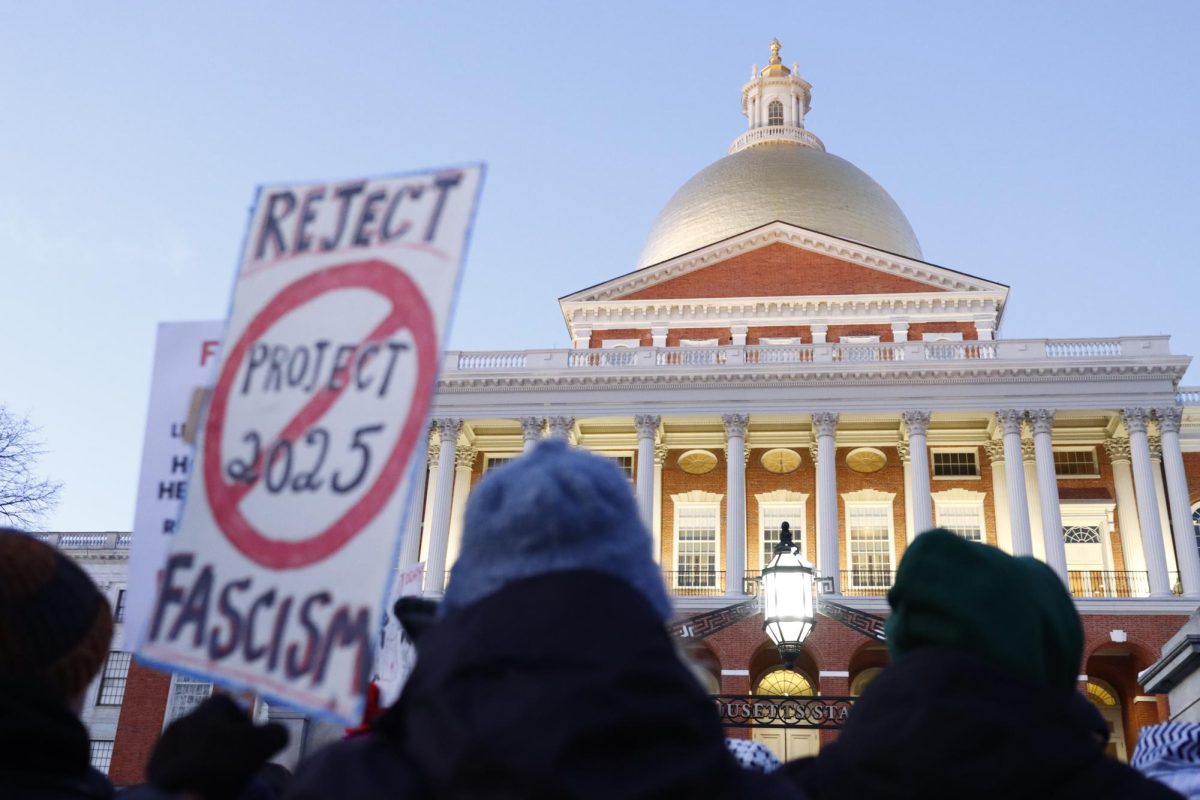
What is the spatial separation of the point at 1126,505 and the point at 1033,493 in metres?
2.97

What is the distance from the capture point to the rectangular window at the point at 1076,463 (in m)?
38.8

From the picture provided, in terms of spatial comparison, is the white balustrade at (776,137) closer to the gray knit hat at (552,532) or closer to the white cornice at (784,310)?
the white cornice at (784,310)

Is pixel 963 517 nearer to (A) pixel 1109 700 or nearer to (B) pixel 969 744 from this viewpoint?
(A) pixel 1109 700

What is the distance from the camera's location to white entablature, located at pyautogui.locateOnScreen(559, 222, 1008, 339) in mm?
41375

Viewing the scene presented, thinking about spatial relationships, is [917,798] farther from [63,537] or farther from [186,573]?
[63,537]

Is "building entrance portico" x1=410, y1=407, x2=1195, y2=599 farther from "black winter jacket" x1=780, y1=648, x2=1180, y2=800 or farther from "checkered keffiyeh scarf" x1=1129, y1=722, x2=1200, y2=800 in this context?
"black winter jacket" x1=780, y1=648, x2=1180, y2=800

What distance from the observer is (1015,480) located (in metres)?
36.0

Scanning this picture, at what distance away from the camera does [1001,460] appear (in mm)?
38312

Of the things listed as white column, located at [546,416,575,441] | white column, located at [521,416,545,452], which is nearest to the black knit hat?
white column, located at [546,416,575,441]

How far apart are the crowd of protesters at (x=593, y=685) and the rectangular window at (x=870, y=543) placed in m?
35.7

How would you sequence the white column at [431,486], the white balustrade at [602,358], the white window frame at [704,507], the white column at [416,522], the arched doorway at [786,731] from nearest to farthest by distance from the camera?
the arched doorway at [786,731], the white column at [416,522], the white window frame at [704,507], the white column at [431,486], the white balustrade at [602,358]

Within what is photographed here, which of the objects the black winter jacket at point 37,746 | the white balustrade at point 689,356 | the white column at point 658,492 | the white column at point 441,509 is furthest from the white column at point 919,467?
the black winter jacket at point 37,746

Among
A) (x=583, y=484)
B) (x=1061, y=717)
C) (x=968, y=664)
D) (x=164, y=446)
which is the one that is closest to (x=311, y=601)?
(x=583, y=484)

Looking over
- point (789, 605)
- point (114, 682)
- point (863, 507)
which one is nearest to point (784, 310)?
point (863, 507)
